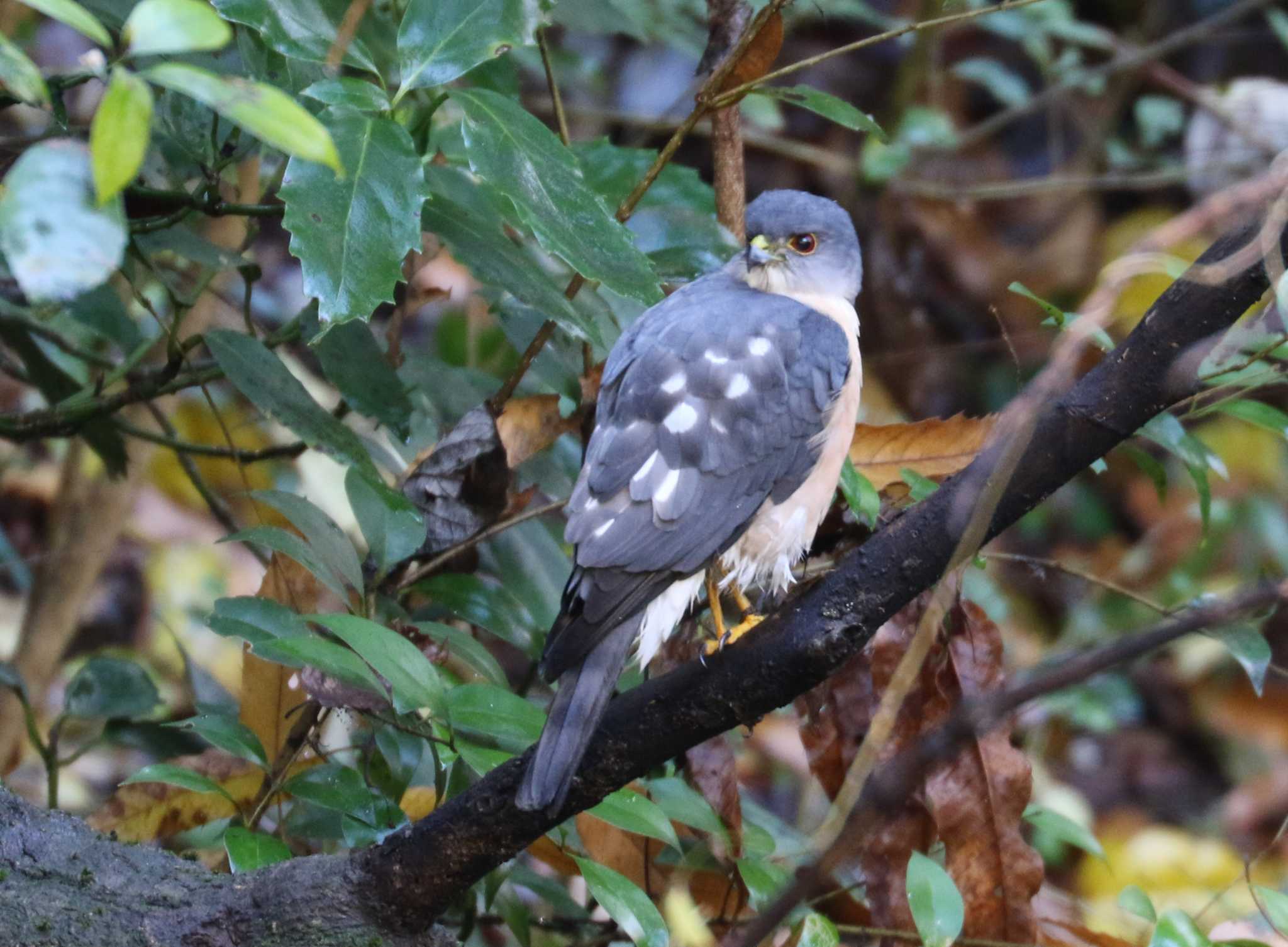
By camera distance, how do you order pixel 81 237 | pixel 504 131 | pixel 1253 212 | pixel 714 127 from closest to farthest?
pixel 81 237, pixel 1253 212, pixel 504 131, pixel 714 127

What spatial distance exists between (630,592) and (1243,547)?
637cm

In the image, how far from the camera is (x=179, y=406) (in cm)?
584

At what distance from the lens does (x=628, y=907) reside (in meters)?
2.18

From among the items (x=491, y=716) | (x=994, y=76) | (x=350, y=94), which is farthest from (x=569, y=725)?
(x=994, y=76)

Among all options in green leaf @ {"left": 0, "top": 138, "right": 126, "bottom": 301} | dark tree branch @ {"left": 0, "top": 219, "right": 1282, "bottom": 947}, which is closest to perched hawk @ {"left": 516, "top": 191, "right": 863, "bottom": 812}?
dark tree branch @ {"left": 0, "top": 219, "right": 1282, "bottom": 947}

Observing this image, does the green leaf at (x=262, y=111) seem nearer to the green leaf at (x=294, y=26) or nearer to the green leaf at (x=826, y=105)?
the green leaf at (x=294, y=26)

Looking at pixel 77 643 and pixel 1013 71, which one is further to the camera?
pixel 1013 71

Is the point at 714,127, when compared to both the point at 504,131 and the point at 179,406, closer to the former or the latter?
the point at 504,131

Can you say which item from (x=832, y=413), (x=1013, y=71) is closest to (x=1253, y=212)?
(x=832, y=413)

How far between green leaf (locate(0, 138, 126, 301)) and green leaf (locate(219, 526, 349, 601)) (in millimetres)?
1037

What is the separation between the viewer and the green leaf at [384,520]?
2.51 metres

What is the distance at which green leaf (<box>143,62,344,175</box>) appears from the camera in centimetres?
125

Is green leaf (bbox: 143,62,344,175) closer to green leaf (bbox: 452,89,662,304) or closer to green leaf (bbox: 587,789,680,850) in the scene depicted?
green leaf (bbox: 452,89,662,304)

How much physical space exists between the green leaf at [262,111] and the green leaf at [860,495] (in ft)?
4.69
